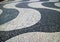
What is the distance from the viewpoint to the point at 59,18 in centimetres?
106

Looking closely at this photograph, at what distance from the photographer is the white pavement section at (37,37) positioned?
0.68 metres

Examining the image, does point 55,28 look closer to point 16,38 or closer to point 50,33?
point 50,33

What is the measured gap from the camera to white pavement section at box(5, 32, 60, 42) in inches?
26.7

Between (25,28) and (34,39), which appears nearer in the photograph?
(34,39)

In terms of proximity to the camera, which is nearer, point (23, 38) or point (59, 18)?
point (23, 38)

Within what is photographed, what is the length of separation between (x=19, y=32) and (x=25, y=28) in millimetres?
86

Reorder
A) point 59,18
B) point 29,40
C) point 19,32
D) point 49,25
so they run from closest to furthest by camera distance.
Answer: point 29,40 < point 19,32 < point 49,25 < point 59,18

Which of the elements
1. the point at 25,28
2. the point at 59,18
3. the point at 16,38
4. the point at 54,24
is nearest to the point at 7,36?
the point at 16,38

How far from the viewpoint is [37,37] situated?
0.71 meters

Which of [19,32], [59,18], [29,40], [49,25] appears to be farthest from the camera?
[59,18]

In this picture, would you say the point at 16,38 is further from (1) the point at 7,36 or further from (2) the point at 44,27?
(2) the point at 44,27

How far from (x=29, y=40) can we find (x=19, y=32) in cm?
15

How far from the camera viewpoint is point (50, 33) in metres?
0.77

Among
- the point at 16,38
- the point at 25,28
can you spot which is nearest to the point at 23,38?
the point at 16,38
